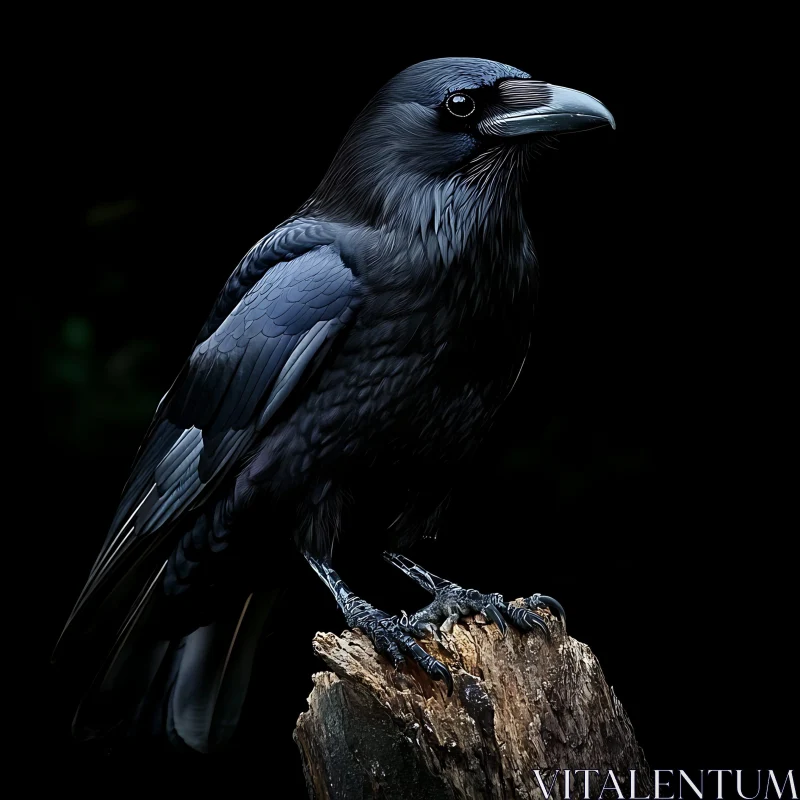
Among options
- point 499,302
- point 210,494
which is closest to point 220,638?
point 210,494

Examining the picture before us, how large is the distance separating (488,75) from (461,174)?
0.22m

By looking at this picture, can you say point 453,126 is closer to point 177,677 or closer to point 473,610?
point 473,610

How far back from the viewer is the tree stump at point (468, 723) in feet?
6.45

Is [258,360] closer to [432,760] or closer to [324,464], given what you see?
[324,464]

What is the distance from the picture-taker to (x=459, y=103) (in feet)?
7.41

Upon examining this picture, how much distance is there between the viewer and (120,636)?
2.60 metres

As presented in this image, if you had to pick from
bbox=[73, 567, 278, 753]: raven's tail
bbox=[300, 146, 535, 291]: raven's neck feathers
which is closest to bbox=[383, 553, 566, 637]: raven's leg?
bbox=[73, 567, 278, 753]: raven's tail

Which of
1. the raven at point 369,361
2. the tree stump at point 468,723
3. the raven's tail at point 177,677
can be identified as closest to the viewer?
the tree stump at point 468,723

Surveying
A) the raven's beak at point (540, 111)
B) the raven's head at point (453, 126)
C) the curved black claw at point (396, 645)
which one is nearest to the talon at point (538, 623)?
the curved black claw at point (396, 645)

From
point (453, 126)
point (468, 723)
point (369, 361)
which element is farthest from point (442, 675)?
point (453, 126)

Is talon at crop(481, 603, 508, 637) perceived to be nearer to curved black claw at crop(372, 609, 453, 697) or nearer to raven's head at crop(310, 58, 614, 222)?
curved black claw at crop(372, 609, 453, 697)

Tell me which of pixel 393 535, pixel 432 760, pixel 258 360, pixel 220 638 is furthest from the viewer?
pixel 220 638

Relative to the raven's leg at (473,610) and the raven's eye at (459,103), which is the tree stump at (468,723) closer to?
the raven's leg at (473,610)

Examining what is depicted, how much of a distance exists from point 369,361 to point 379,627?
56 cm
